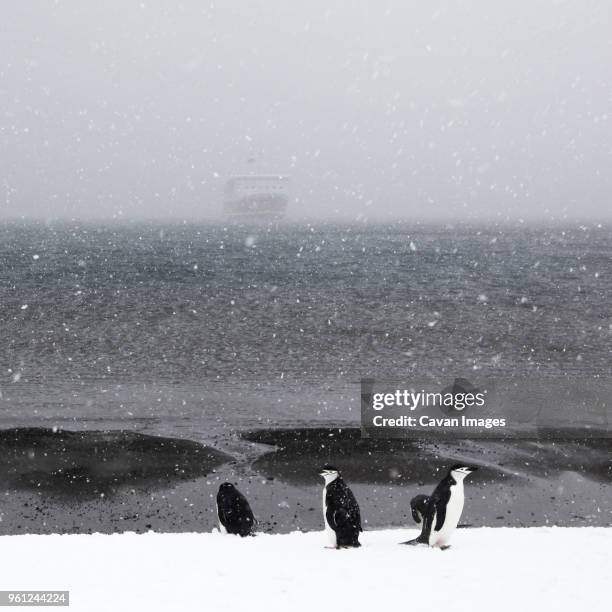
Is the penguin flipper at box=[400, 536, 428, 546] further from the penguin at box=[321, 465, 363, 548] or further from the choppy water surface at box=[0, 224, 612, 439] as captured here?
the choppy water surface at box=[0, 224, 612, 439]

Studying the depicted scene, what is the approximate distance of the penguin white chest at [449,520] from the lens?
7.39 meters

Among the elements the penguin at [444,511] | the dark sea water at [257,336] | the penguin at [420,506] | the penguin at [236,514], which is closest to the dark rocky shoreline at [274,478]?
the dark sea water at [257,336]

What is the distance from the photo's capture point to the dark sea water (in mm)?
18594

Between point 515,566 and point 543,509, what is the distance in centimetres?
487

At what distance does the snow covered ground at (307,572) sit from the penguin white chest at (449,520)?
0.14 meters

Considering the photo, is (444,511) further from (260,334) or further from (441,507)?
(260,334)

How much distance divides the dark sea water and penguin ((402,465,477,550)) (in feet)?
11.6

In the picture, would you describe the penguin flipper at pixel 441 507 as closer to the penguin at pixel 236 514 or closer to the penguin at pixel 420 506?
the penguin at pixel 420 506

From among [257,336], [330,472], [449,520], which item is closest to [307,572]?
[330,472]

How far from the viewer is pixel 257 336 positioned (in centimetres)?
3170

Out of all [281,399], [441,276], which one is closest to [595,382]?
[281,399]

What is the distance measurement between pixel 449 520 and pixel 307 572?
1.66 metres

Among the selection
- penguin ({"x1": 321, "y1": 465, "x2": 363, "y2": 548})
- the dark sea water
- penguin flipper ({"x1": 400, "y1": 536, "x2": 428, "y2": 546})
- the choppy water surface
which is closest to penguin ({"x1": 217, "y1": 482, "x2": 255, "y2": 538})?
penguin ({"x1": 321, "y1": 465, "x2": 363, "y2": 548})

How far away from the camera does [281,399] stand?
19891mm
